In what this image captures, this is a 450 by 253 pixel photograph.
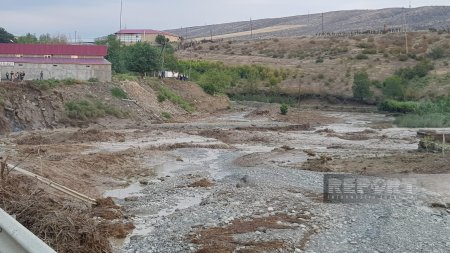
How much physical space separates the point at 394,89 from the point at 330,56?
26823 mm

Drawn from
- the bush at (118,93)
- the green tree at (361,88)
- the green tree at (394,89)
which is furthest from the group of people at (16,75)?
the green tree at (394,89)

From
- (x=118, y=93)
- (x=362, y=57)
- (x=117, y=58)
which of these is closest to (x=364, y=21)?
(x=362, y=57)

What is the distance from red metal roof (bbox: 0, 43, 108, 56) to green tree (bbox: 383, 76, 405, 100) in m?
36.7

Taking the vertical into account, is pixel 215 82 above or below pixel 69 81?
below

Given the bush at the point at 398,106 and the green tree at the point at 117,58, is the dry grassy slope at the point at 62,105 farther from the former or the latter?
the bush at the point at 398,106

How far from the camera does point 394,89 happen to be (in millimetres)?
75500

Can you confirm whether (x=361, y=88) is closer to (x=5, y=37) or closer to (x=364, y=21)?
(x=5, y=37)

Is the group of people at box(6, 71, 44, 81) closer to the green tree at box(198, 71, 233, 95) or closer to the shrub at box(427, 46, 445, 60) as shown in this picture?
the green tree at box(198, 71, 233, 95)

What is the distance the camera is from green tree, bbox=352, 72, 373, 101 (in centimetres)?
7675

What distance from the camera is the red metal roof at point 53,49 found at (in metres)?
56.1

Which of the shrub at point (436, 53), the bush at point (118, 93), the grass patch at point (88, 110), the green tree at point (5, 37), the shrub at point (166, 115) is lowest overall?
the shrub at point (166, 115)

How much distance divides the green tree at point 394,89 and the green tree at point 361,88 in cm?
205

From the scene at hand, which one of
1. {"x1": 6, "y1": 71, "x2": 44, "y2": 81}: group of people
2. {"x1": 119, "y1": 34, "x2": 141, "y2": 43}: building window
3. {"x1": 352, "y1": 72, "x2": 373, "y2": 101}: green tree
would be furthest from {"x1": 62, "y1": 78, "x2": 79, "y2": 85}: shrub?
{"x1": 119, "y1": 34, "x2": 141, "y2": 43}: building window

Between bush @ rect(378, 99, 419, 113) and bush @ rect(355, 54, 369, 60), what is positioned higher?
bush @ rect(355, 54, 369, 60)
